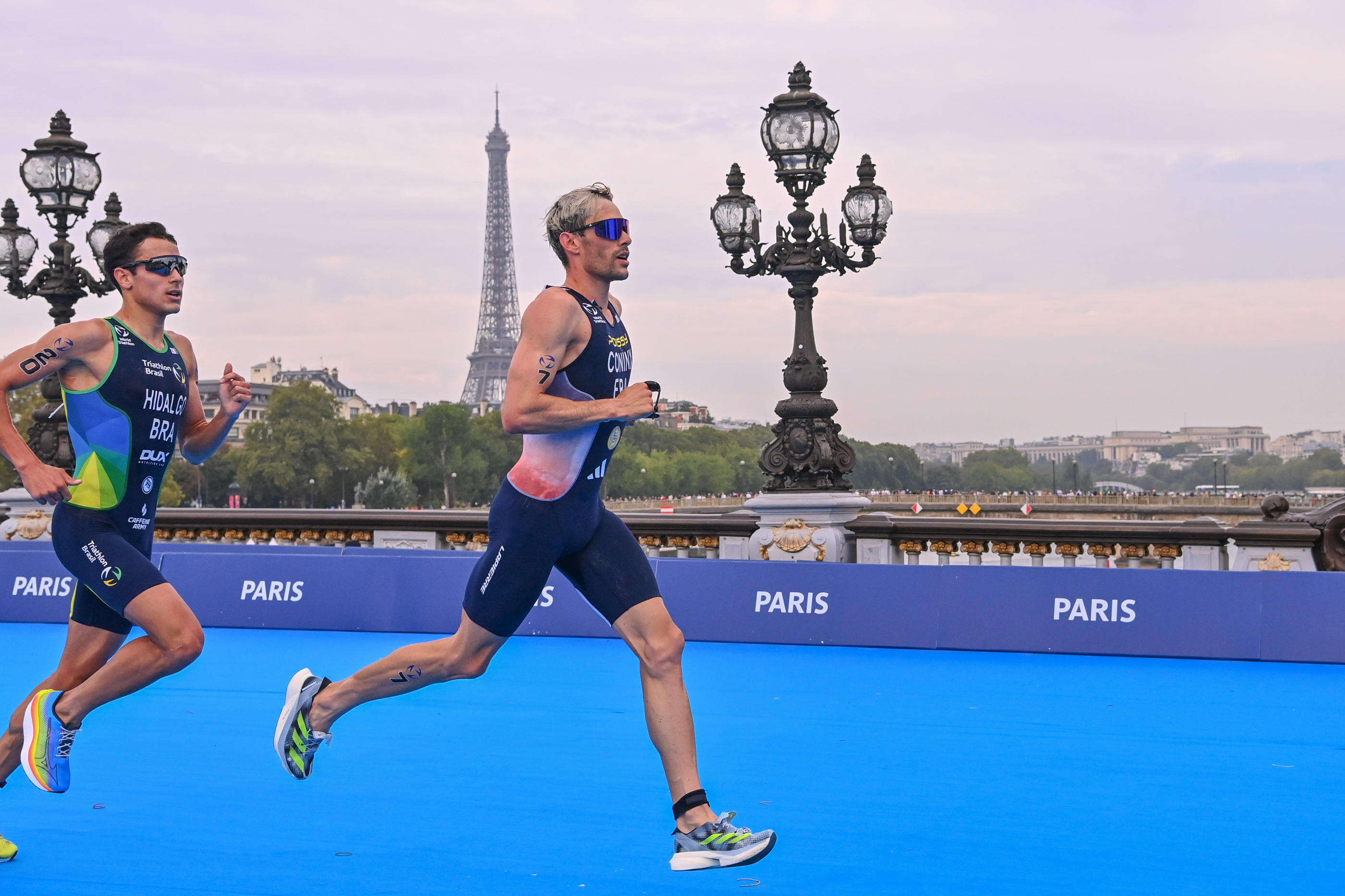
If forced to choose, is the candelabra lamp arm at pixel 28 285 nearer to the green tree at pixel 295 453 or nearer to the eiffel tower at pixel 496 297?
the green tree at pixel 295 453

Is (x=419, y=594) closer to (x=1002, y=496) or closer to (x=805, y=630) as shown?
(x=805, y=630)

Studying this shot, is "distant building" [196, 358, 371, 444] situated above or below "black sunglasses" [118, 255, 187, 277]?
above

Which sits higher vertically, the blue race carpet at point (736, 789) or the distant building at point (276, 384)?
the distant building at point (276, 384)

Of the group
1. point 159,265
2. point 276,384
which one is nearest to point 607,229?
point 159,265

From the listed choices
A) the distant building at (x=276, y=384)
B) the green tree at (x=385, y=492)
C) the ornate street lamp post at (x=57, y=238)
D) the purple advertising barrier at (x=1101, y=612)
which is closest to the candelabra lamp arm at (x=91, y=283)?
the ornate street lamp post at (x=57, y=238)

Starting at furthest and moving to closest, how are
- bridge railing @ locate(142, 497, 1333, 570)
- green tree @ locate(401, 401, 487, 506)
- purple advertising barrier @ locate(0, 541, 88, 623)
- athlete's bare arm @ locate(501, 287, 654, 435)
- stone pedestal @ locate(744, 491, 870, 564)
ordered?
green tree @ locate(401, 401, 487, 506) → purple advertising barrier @ locate(0, 541, 88, 623) → stone pedestal @ locate(744, 491, 870, 564) → bridge railing @ locate(142, 497, 1333, 570) → athlete's bare arm @ locate(501, 287, 654, 435)

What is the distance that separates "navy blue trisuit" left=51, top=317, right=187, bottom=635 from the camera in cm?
537

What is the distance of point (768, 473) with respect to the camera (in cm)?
1435

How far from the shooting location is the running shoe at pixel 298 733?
5.52 m

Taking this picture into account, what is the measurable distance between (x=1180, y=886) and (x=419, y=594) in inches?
369

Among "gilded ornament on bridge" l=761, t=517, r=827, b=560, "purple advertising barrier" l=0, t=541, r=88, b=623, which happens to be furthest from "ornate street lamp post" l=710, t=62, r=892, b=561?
"purple advertising barrier" l=0, t=541, r=88, b=623

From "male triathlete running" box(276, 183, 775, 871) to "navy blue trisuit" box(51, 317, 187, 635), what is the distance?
775 mm

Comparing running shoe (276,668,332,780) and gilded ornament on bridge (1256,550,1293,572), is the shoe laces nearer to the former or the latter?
running shoe (276,668,332,780)

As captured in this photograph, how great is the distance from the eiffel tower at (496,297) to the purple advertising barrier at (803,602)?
123401 mm
